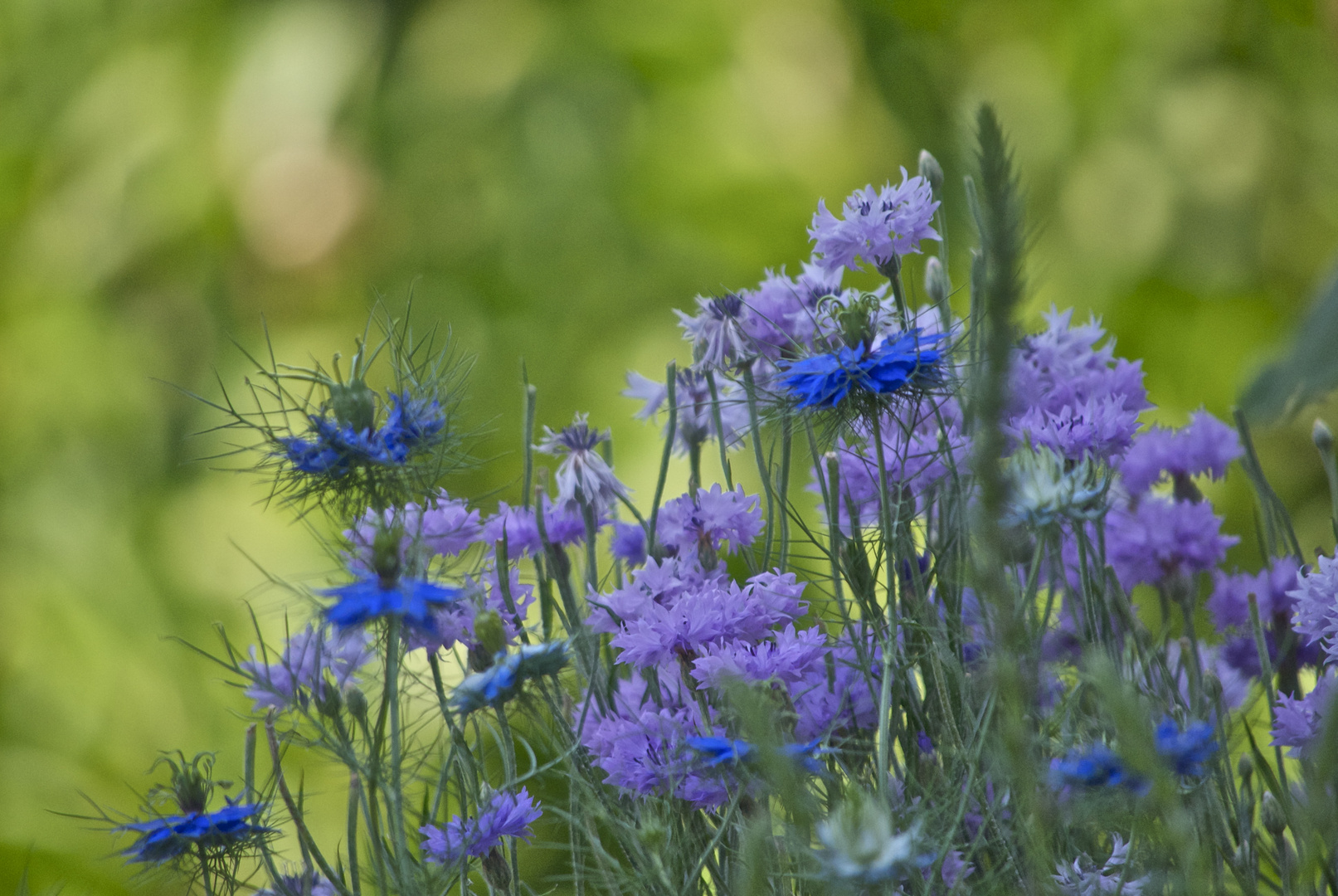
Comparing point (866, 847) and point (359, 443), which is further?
point (359, 443)

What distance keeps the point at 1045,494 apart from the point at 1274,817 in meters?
0.15

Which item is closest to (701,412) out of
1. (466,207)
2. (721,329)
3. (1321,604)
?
(721,329)

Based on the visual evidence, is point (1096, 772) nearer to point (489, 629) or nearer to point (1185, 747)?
point (1185, 747)

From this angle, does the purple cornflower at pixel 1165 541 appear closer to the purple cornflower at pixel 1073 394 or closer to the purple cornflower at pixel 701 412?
the purple cornflower at pixel 1073 394

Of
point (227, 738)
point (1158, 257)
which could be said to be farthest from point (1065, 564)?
point (227, 738)

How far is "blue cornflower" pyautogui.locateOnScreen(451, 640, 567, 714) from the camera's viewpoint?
329 millimetres

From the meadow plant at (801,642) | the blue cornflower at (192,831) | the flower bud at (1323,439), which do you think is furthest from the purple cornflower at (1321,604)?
the blue cornflower at (192,831)

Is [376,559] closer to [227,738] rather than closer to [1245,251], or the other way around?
[227,738]

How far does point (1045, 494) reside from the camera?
1.06ft

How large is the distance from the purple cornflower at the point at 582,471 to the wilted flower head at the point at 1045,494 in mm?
199

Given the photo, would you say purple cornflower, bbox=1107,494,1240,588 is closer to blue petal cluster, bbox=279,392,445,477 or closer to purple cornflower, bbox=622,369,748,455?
purple cornflower, bbox=622,369,748,455

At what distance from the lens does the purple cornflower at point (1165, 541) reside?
52 cm

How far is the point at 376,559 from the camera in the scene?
295mm

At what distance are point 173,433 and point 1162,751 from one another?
57.0 inches
